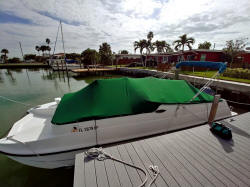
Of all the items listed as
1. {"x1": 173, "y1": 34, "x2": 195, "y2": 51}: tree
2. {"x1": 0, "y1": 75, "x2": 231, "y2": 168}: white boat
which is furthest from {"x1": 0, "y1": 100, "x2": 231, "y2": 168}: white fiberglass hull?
{"x1": 173, "y1": 34, "x2": 195, "y2": 51}: tree

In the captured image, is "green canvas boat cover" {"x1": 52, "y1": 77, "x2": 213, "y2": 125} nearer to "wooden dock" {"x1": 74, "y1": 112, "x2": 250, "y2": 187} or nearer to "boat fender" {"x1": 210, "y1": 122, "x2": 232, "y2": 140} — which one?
"wooden dock" {"x1": 74, "y1": 112, "x2": 250, "y2": 187}

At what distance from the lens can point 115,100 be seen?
3.41 metres

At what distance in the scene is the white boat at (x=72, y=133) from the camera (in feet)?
9.20

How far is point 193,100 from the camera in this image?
13.0ft

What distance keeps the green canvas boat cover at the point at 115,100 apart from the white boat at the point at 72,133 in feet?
0.41

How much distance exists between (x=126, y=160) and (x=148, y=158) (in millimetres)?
451

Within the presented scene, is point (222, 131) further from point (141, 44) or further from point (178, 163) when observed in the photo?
point (141, 44)

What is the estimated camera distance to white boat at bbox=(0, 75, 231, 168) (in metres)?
2.80

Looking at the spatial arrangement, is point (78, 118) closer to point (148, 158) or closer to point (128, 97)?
point (128, 97)

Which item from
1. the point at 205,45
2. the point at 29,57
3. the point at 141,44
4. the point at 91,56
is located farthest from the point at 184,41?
the point at 29,57

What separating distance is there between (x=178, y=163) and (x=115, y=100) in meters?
2.05

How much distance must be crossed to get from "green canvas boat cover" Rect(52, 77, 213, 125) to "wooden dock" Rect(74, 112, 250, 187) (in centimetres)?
87

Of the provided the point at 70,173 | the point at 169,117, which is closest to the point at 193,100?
the point at 169,117

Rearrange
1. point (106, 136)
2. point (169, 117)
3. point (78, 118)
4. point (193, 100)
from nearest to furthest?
point (78, 118)
point (106, 136)
point (169, 117)
point (193, 100)
